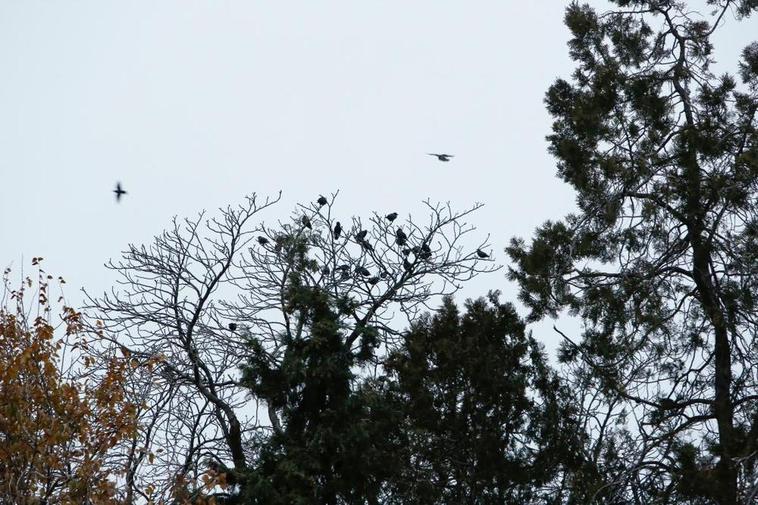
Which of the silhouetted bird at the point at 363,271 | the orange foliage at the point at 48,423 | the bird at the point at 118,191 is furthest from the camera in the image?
the bird at the point at 118,191

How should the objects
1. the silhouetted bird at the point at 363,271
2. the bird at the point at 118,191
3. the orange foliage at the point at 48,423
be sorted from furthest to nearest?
the bird at the point at 118,191, the silhouetted bird at the point at 363,271, the orange foliage at the point at 48,423

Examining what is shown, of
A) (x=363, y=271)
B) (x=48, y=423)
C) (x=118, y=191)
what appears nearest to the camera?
(x=48, y=423)

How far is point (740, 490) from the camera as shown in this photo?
11141mm

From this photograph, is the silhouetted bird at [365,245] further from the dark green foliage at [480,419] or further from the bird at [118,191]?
the bird at [118,191]

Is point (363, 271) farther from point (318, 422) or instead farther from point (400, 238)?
point (318, 422)

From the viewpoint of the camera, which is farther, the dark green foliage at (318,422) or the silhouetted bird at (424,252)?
the silhouetted bird at (424,252)

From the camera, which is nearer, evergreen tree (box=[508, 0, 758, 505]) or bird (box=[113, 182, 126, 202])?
evergreen tree (box=[508, 0, 758, 505])

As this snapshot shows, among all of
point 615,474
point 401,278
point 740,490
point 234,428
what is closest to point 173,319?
point 234,428

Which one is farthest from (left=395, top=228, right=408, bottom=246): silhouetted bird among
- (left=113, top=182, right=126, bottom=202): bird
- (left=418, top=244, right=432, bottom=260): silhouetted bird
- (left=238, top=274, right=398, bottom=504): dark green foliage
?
(left=113, top=182, right=126, bottom=202): bird

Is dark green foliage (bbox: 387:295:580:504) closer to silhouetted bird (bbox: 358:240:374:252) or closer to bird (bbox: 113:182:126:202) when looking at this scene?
silhouetted bird (bbox: 358:240:374:252)

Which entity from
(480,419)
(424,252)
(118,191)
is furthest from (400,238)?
(118,191)

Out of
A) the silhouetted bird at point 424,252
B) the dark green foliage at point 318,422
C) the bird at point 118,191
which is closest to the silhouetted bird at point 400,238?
the silhouetted bird at point 424,252

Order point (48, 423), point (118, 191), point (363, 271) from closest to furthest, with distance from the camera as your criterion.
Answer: point (48, 423), point (363, 271), point (118, 191)

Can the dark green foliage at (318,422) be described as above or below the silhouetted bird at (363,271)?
below
